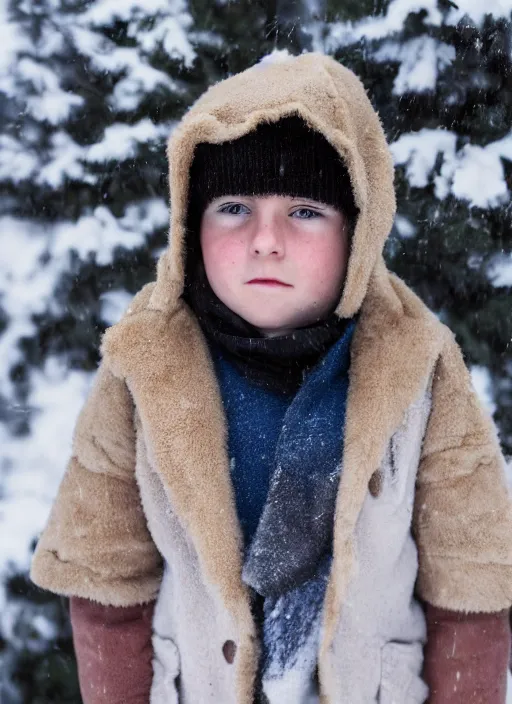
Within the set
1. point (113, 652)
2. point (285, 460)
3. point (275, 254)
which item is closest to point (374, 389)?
point (285, 460)

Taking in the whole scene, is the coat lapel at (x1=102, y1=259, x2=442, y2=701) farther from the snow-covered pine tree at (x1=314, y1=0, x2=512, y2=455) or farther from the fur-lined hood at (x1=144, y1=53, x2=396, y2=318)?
the snow-covered pine tree at (x1=314, y1=0, x2=512, y2=455)

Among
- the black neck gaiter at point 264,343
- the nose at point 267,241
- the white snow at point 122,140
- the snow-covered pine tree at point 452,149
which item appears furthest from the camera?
the white snow at point 122,140

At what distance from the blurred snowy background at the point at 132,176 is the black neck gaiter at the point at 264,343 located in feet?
2.66

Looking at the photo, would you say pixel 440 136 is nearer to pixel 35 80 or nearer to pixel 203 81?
pixel 203 81

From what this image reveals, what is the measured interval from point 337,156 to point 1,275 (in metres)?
1.36

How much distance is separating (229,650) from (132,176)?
150cm

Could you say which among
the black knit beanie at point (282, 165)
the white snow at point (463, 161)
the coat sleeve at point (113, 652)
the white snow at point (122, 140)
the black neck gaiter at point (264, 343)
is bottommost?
the coat sleeve at point (113, 652)

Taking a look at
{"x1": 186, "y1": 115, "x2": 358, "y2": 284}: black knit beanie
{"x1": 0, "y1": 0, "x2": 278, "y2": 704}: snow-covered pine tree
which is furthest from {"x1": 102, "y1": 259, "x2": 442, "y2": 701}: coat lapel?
{"x1": 0, "y1": 0, "x2": 278, "y2": 704}: snow-covered pine tree

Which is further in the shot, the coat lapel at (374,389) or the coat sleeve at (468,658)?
the coat sleeve at (468,658)

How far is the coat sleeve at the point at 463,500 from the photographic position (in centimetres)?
138

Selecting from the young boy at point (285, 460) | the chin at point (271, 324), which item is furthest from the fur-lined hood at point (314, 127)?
the chin at point (271, 324)

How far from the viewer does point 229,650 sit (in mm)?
1356

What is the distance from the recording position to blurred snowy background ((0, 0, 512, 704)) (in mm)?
2076

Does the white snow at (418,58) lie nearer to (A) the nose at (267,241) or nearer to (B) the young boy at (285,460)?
(B) the young boy at (285,460)
